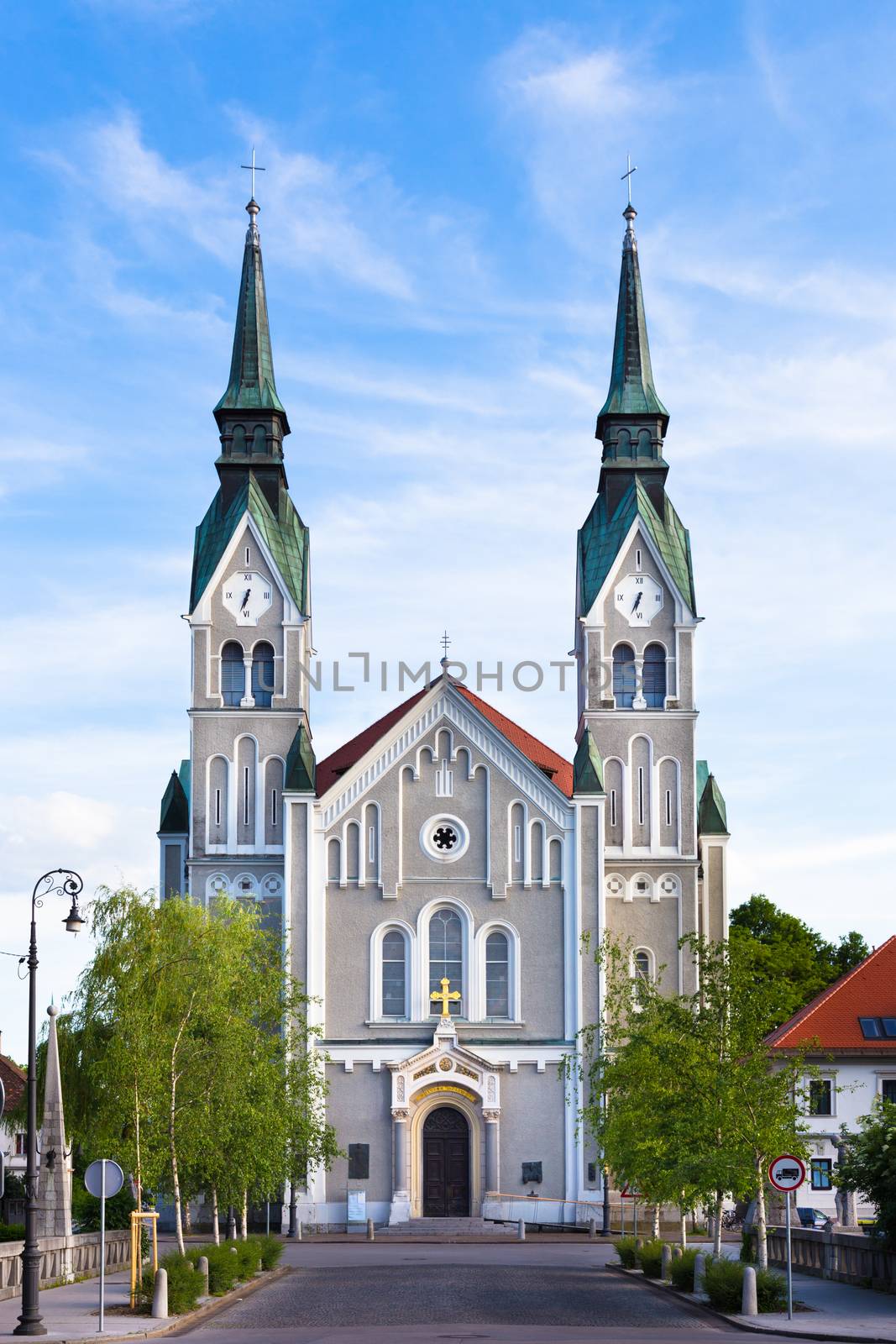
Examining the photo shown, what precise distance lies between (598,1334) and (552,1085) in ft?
115

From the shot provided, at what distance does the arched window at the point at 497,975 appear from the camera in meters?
61.1

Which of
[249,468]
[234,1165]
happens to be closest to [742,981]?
[234,1165]

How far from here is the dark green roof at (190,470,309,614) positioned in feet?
212

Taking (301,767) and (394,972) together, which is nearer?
(394,972)

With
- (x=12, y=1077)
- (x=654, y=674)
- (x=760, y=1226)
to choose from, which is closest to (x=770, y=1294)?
(x=760, y=1226)

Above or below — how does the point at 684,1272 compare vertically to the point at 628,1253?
above

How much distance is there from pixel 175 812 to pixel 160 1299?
36.2m

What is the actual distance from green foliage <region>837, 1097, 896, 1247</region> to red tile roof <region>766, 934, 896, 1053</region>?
2790 centimetres

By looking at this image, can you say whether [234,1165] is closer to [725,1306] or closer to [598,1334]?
[725,1306]

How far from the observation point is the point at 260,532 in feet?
212

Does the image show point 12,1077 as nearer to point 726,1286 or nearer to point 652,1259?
point 652,1259

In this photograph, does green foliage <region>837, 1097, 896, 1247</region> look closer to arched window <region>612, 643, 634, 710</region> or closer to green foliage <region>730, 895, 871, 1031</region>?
arched window <region>612, 643, 634, 710</region>

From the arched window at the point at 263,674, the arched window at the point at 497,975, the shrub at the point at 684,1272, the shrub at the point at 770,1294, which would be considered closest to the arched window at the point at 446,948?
the arched window at the point at 497,975

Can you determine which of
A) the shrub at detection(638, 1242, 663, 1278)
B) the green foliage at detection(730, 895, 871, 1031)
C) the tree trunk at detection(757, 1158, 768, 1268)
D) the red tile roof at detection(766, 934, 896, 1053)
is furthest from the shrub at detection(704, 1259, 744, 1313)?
the green foliage at detection(730, 895, 871, 1031)
